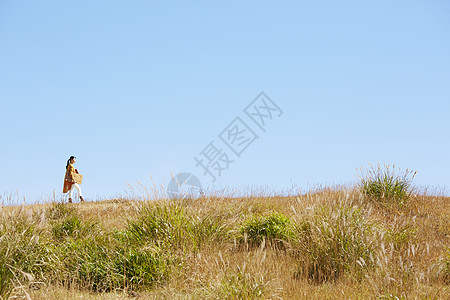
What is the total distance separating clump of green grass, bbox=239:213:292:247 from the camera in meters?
7.53

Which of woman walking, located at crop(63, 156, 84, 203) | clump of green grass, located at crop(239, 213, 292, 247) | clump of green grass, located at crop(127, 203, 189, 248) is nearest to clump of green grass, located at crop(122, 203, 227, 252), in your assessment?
clump of green grass, located at crop(127, 203, 189, 248)

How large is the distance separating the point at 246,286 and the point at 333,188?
7403 mm

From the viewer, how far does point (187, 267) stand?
219 inches

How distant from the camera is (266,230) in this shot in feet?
25.0

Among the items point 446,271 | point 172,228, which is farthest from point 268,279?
point 446,271

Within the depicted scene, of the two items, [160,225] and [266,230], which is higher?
[160,225]

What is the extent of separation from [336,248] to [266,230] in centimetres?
226

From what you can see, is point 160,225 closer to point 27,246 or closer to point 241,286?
point 27,246

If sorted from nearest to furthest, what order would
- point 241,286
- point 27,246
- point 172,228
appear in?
point 241,286
point 27,246
point 172,228

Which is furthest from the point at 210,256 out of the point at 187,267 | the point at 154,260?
the point at 154,260

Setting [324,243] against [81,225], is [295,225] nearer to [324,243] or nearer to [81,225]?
[324,243]

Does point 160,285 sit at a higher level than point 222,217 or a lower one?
lower

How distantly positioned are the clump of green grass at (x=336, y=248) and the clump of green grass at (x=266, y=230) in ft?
5.10

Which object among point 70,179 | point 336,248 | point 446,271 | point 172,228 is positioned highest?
point 70,179
